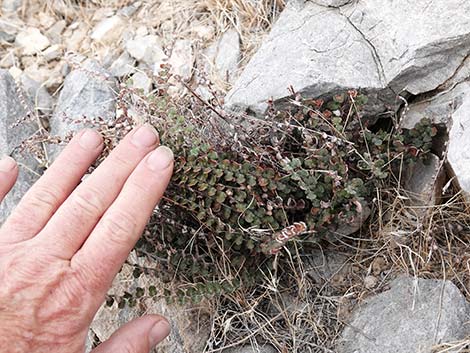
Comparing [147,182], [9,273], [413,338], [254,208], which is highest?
[147,182]

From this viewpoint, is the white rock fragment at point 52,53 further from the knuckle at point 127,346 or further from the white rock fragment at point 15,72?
the knuckle at point 127,346

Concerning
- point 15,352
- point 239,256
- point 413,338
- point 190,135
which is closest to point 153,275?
point 239,256

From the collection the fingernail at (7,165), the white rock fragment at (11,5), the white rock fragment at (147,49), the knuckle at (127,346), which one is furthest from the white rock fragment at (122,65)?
the knuckle at (127,346)

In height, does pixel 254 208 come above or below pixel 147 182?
below

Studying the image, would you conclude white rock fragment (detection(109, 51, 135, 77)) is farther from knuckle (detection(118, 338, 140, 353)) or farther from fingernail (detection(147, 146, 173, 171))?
knuckle (detection(118, 338, 140, 353))

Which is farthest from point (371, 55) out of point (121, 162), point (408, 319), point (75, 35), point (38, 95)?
point (75, 35)

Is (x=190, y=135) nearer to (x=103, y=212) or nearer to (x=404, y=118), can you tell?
(x=103, y=212)
